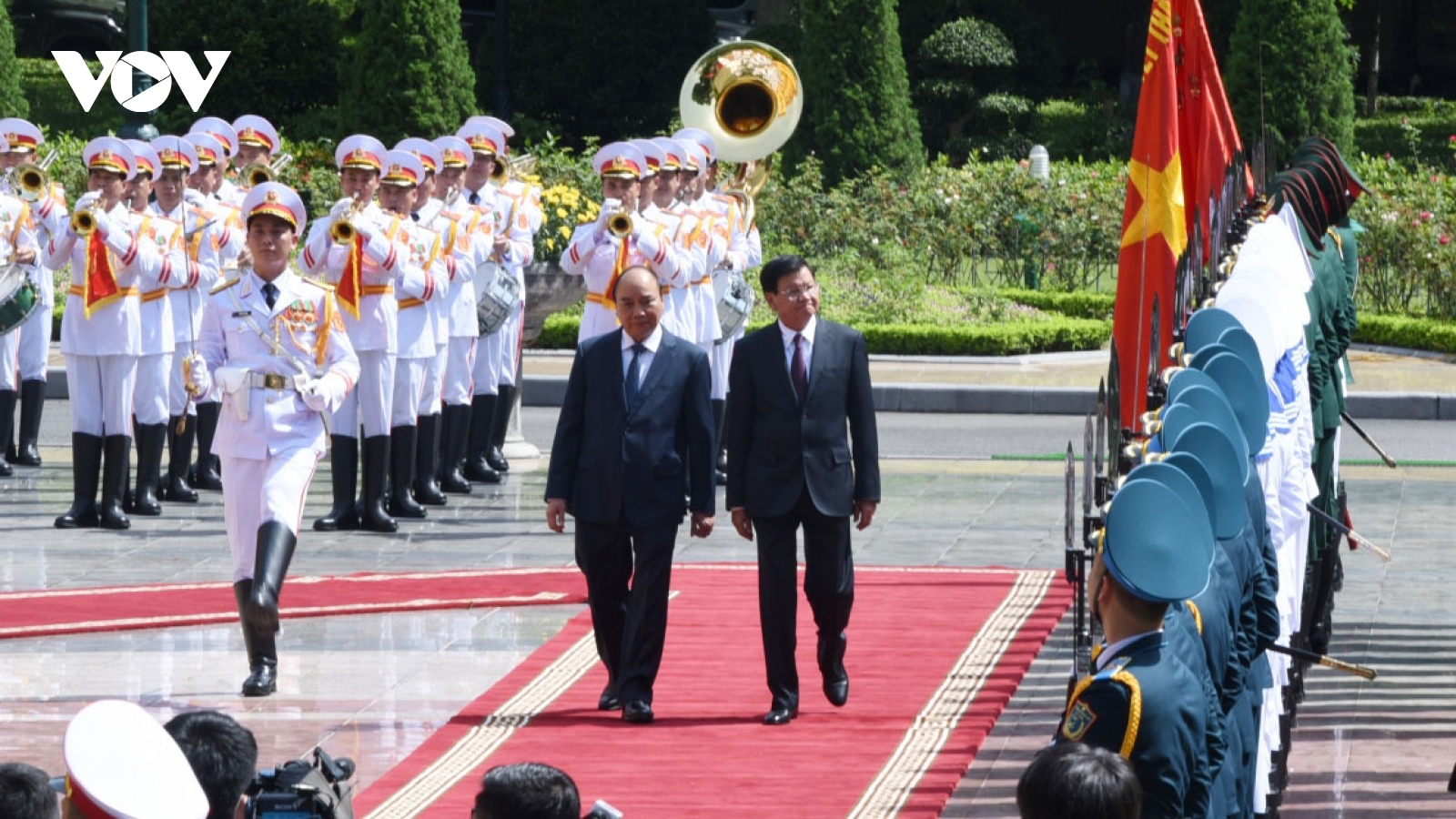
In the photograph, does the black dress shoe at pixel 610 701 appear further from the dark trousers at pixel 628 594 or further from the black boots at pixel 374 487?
the black boots at pixel 374 487

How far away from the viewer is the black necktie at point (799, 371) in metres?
9.13

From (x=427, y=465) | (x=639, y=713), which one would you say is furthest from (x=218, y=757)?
(x=427, y=465)

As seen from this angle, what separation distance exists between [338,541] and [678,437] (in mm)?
4348

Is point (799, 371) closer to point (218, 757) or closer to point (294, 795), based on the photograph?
point (218, 757)

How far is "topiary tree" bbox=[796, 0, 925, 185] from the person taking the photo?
30.6 m

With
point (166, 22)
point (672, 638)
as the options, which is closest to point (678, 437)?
point (672, 638)

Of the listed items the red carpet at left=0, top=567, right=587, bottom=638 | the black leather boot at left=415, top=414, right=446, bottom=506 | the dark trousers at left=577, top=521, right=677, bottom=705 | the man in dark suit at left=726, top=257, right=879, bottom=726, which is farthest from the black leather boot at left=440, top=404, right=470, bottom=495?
the man in dark suit at left=726, top=257, right=879, bottom=726

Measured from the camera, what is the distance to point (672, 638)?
34.3 ft

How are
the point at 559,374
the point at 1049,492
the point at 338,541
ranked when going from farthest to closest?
the point at 559,374 < the point at 1049,492 < the point at 338,541

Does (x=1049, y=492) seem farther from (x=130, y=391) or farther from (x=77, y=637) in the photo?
(x=77, y=637)

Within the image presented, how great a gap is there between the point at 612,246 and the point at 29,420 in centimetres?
433

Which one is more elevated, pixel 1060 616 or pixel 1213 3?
pixel 1213 3

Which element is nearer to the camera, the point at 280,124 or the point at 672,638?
the point at 672,638

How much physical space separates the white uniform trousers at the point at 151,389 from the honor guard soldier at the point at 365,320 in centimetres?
111
